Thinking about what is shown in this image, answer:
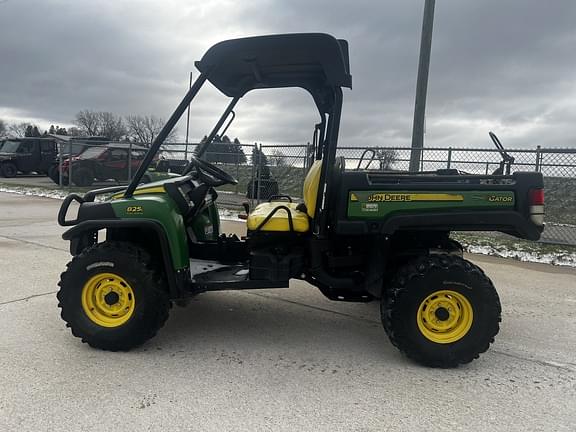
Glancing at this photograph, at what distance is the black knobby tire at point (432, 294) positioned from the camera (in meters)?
3.09

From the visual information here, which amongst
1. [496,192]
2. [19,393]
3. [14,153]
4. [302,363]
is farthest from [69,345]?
[14,153]

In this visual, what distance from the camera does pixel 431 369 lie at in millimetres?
3119

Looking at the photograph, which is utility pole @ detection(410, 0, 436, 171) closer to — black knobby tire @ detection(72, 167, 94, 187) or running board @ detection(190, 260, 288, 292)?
running board @ detection(190, 260, 288, 292)

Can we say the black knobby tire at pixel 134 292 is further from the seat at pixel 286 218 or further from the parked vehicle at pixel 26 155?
the parked vehicle at pixel 26 155

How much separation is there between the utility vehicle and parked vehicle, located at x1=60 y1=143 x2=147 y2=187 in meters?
13.6

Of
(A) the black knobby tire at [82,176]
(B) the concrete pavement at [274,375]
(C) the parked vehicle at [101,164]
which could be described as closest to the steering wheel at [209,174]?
(B) the concrete pavement at [274,375]

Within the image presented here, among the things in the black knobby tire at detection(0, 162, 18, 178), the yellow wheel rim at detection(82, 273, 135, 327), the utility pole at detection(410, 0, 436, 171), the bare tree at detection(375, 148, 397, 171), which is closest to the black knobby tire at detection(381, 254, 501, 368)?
the yellow wheel rim at detection(82, 273, 135, 327)

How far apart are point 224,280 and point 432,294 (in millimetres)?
1547

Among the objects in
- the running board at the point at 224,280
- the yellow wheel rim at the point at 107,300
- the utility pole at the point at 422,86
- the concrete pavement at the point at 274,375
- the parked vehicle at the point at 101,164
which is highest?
the utility pole at the point at 422,86

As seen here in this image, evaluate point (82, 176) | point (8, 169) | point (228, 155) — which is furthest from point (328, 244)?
point (8, 169)

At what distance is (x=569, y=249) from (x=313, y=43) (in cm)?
655

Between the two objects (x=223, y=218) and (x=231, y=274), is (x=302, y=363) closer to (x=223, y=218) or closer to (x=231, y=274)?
(x=231, y=274)

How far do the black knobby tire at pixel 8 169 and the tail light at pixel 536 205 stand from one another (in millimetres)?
22831

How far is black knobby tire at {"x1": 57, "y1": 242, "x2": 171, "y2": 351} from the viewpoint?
10.6 ft
